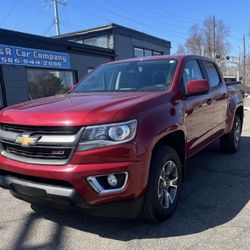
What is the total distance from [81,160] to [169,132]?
110cm

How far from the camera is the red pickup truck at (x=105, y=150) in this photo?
3043 millimetres

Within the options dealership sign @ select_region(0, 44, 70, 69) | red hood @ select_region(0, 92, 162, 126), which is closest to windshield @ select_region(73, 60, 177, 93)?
red hood @ select_region(0, 92, 162, 126)

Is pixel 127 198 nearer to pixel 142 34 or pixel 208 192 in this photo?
pixel 208 192

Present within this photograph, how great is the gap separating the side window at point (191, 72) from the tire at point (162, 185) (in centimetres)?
104

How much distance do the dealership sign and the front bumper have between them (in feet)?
30.0

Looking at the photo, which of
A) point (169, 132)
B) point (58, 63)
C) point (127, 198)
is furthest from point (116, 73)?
point (58, 63)

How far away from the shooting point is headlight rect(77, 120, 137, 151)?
120 inches

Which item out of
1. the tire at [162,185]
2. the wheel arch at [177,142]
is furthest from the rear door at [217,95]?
the tire at [162,185]

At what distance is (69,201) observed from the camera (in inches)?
121

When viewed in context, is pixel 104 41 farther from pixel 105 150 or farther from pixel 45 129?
pixel 105 150

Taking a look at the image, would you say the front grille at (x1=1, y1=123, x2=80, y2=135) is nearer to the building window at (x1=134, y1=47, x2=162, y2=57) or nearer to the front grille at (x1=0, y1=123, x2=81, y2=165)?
the front grille at (x1=0, y1=123, x2=81, y2=165)

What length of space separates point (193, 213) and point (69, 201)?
5.21 feet

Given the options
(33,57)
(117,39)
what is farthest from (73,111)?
(117,39)

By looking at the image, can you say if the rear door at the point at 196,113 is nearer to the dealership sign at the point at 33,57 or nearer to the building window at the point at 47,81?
the dealership sign at the point at 33,57
